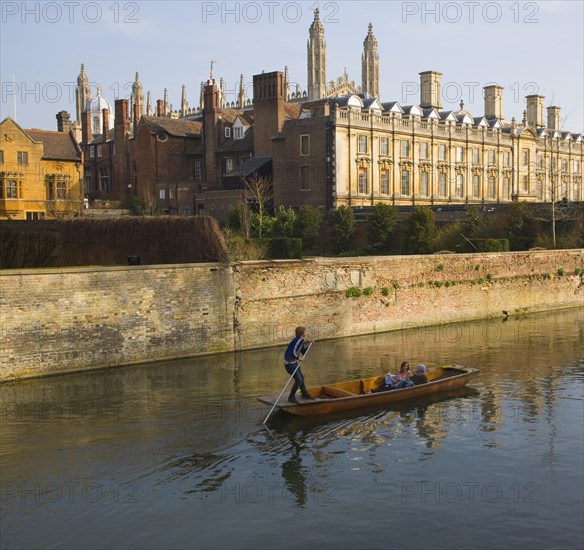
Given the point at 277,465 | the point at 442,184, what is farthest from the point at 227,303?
the point at 442,184

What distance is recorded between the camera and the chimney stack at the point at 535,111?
86500 millimetres

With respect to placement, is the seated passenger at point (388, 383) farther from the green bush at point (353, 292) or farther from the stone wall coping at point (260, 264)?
the green bush at point (353, 292)

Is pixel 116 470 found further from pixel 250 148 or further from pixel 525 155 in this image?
pixel 525 155

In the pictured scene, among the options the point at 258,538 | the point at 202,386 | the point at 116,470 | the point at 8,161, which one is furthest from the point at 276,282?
the point at 8,161

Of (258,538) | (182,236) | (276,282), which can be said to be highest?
(182,236)

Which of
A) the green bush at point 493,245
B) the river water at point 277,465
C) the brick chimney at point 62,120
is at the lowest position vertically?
the river water at point 277,465

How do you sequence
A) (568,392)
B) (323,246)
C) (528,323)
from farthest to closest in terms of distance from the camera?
(323,246), (528,323), (568,392)

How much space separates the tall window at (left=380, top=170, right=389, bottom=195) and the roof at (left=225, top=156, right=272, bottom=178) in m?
9.37

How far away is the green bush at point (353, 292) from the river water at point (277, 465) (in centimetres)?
714

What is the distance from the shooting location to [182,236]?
1145 inches

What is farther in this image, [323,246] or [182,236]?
[323,246]

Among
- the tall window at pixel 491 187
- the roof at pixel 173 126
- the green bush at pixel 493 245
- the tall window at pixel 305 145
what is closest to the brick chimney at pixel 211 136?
the roof at pixel 173 126

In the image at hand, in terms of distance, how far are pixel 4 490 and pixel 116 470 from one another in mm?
2073

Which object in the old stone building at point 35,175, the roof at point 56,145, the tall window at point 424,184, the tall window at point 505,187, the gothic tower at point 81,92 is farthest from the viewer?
the gothic tower at point 81,92
